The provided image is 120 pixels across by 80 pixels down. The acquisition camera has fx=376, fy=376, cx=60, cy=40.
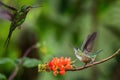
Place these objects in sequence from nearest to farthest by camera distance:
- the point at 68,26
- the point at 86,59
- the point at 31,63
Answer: the point at 86,59 < the point at 31,63 < the point at 68,26

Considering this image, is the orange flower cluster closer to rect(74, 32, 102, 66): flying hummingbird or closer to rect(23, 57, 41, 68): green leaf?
rect(74, 32, 102, 66): flying hummingbird

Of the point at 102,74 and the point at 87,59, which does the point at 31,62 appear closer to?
→ the point at 87,59

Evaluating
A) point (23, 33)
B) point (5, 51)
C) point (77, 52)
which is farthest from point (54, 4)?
point (77, 52)

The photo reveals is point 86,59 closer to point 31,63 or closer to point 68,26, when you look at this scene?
point 31,63

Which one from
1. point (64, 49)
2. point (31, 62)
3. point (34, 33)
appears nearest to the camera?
point (31, 62)

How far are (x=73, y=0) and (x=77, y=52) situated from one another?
1.68m

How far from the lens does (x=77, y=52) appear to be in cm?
62

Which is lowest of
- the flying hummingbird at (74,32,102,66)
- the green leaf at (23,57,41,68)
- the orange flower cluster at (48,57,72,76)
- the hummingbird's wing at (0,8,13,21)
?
the green leaf at (23,57,41,68)

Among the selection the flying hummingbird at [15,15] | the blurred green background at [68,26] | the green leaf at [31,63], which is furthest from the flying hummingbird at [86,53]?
the blurred green background at [68,26]

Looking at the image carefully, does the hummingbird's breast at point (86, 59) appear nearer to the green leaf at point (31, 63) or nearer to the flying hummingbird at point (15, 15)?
the flying hummingbird at point (15, 15)

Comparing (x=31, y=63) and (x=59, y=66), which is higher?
(x=59, y=66)

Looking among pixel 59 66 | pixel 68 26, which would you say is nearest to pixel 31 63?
pixel 59 66

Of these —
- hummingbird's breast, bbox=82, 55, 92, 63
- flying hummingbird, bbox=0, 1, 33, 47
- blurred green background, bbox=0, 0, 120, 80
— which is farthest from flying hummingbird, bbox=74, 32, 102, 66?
blurred green background, bbox=0, 0, 120, 80

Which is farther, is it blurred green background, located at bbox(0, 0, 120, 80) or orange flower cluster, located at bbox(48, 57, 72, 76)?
blurred green background, located at bbox(0, 0, 120, 80)
